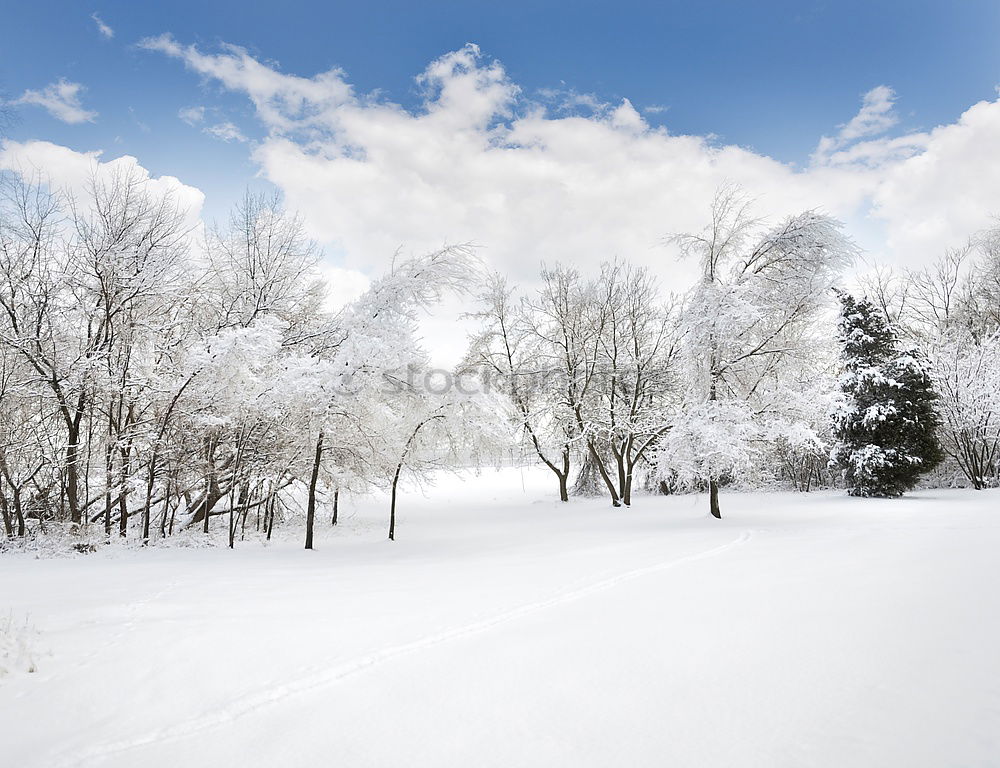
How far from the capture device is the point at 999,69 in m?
14.3

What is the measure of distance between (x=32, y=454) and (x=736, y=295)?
1582 cm

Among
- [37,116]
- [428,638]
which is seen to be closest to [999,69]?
[428,638]

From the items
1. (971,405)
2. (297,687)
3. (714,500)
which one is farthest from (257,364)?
(971,405)

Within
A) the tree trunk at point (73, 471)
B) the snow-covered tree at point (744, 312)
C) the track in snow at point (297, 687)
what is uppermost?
the snow-covered tree at point (744, 312)

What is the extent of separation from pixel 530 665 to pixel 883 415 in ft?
57.4

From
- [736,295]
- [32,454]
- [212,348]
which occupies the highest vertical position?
[736,295]

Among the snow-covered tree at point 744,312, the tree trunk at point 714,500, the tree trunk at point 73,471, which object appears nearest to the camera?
the tree trunk at point 73,471

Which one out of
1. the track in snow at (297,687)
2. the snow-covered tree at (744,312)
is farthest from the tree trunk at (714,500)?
the track in snow at (297,687)

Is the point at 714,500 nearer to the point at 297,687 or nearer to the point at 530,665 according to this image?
the point at 530,665

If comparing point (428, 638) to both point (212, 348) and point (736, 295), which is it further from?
point (736, 295)

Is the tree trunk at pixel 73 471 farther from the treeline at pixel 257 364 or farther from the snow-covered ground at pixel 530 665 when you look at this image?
the snow-covered ground at pixel 530 665

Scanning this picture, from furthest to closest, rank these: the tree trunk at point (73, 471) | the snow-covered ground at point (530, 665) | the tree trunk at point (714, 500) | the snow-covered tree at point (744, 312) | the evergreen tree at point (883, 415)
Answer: the evergreen tree at point (883, 415)
the tree trunk at point (714, 500)
the snow-covered tree at point (744, 312)
the tree trunk at point (73, 471)
the snow-covered ground at point (530, 665)

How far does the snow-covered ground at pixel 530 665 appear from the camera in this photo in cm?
268

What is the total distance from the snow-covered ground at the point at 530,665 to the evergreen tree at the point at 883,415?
35.3 ft
